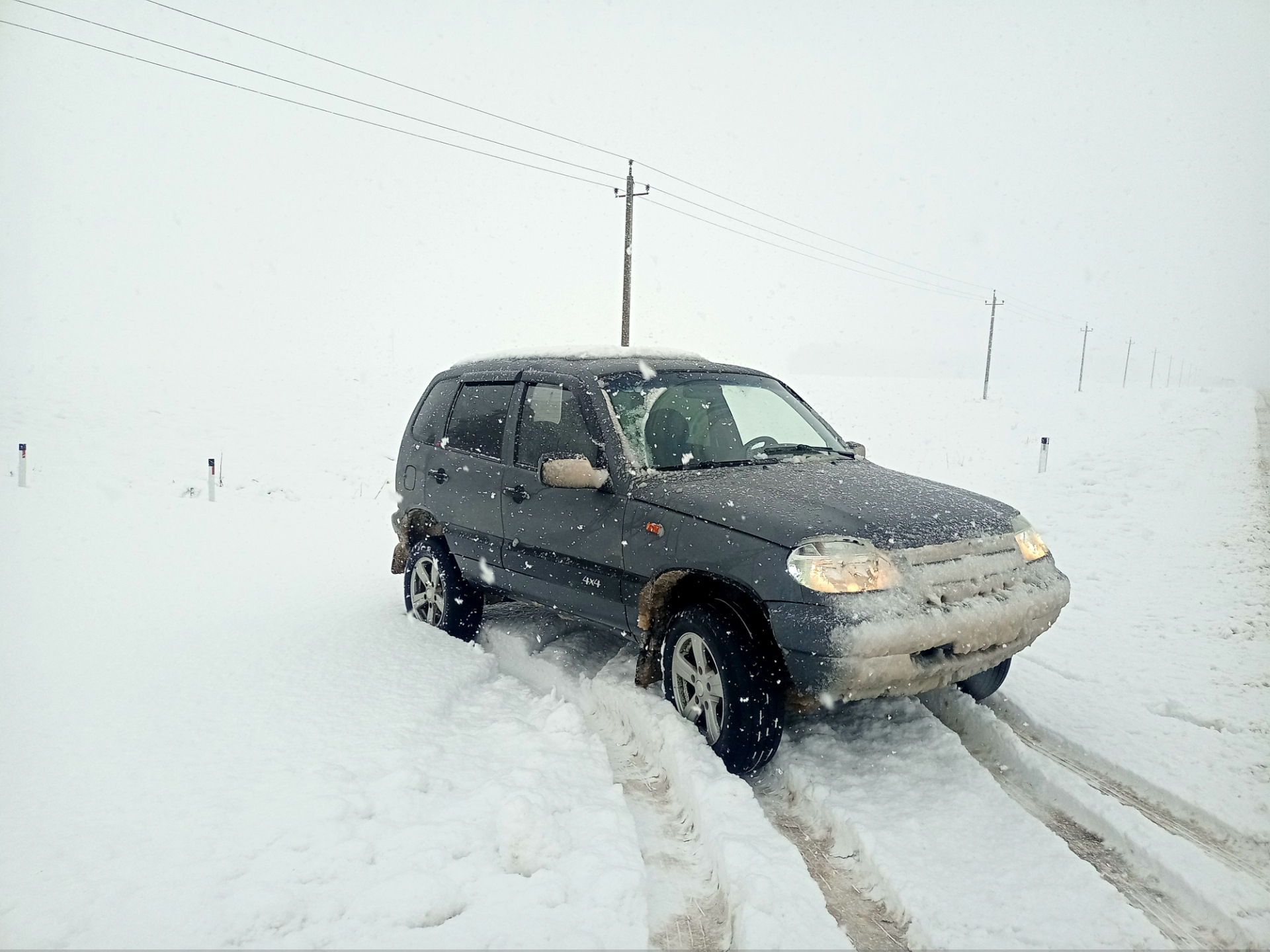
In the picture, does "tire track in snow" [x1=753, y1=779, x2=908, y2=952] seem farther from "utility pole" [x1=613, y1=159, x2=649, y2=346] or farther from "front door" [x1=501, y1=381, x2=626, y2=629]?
"utility pole" [x1=613, y1=159, x2=649, y2=346]

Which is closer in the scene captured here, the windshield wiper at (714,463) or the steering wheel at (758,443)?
the windshield wiper at (714,463)

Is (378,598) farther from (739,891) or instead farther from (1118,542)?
(1118,542)

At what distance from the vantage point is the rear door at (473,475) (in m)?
5.29

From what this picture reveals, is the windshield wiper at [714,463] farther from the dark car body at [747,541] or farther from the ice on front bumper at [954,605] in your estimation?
the ice on front bumper at [954,605]

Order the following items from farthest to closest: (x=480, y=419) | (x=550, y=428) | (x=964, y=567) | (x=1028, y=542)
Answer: (x=480, y=419)
(x=550, y=428)
(x=1028, y=542)
(x=964, y=567)

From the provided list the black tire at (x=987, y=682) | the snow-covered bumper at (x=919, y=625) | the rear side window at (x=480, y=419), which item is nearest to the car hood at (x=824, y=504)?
the snow-covered bumper at (x=919, y=625)

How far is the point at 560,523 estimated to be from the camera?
4.72 m

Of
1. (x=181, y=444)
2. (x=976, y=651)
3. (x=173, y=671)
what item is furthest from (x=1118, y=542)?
(x=181, y=444)

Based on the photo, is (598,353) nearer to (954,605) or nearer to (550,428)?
(550,428)

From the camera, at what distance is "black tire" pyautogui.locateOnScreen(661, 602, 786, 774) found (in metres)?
3.62

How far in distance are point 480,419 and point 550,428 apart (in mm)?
830

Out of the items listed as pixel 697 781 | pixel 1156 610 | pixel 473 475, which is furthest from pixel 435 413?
pixel 1156 610

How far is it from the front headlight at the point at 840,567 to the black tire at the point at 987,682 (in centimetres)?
136

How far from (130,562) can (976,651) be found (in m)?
7.25
